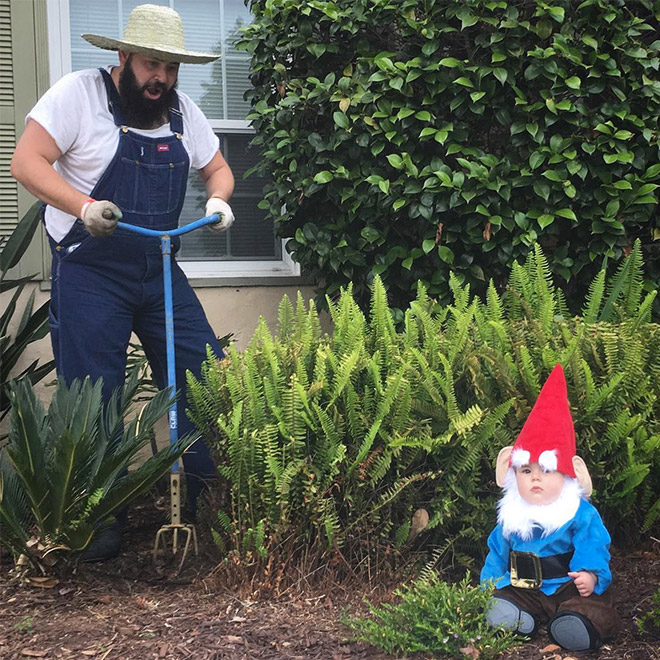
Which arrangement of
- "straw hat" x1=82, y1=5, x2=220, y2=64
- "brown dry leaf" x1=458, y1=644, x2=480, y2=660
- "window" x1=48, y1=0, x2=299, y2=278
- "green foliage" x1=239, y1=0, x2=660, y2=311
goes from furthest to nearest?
"window" x1=48, y1=0, x2=299, y2=278 → "green foliage" x1=239, y1=0, x2=660, y2=311 → "straw hat" x1=82, y1=5, x2=220, y2=64 → "brown dry leaf" x1=458, y1=644, x2=480, y2=660

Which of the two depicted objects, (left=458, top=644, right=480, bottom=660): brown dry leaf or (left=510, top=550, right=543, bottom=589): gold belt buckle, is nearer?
(left=458, top=644, right=480, bottom=660): brown dry leaf

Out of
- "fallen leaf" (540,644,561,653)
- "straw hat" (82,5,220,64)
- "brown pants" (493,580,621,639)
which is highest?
"straw hat" (82,5,220,64)

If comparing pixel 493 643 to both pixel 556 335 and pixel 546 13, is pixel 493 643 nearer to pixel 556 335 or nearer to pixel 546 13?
pixel 556 335

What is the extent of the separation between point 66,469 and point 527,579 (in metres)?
1.60

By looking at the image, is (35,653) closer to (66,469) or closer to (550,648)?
(66,469)

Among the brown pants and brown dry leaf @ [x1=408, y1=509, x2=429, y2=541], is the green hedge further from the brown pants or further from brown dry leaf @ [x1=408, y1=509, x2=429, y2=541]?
the brown pants

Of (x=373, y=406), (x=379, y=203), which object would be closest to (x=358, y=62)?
(x=379, y=203)

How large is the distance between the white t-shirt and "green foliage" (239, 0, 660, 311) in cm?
111

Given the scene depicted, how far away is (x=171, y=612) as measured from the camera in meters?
3.26

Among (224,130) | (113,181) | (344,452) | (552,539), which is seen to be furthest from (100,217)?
(224,130)

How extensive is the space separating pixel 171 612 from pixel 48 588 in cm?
54

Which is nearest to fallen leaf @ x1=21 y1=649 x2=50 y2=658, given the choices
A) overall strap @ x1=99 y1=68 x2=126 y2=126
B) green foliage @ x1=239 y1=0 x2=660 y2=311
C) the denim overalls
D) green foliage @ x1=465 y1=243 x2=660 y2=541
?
the denim overalls

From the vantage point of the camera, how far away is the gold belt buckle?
301cm

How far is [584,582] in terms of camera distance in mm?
2924
